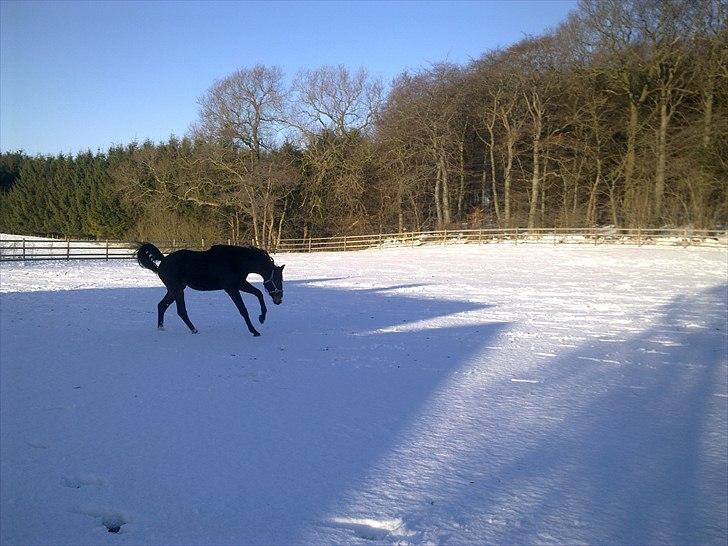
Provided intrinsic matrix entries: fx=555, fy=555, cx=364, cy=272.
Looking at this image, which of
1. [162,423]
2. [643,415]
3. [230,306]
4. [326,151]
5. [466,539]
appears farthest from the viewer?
[326,151]

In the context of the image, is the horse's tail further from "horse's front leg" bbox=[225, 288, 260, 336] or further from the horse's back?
"horse's front leg" bbox=[225, 288, 260, 336]

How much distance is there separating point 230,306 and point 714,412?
1023cm

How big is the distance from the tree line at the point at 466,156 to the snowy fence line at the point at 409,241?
4.97 feet

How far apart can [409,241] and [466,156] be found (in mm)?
9855

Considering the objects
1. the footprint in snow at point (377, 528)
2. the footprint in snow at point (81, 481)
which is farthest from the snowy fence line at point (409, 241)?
the footprint in snow at point (377, 528)

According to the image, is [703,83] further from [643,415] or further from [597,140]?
[643,415]

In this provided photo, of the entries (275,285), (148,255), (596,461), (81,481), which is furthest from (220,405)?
(148,255)

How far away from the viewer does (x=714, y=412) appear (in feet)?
19.0

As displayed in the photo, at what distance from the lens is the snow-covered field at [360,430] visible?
10.9 ft

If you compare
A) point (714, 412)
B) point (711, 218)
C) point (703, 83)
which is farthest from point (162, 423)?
point (703, 83)

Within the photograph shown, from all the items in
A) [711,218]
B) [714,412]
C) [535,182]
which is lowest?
[714,412]

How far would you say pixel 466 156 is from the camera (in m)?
44.5

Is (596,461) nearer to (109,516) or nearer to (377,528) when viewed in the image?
(377,528)

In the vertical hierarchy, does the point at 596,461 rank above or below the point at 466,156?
below
